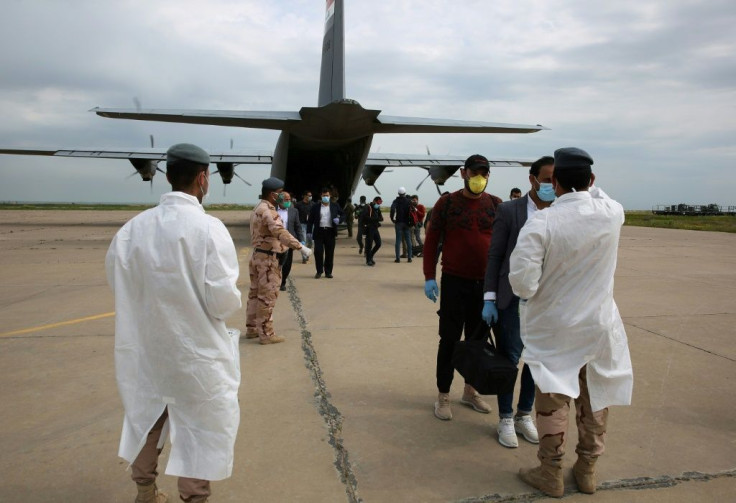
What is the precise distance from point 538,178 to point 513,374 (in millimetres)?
1347

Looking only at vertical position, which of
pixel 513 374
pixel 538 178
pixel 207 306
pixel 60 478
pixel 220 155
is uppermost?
pixel 220 155

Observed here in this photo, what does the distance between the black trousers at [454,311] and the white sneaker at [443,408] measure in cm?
4

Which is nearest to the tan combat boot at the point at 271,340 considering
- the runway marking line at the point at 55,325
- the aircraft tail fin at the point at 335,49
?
the runway marking line at the point at 55,325

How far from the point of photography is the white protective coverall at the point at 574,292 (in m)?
2.54

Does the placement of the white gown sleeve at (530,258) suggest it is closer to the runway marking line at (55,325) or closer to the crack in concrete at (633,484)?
the crack in concrete at (633,484)

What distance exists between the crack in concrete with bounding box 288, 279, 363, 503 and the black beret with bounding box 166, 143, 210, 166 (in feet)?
6.13

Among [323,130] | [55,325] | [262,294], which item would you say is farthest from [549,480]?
[323,130]

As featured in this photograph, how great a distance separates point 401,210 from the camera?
1191cm

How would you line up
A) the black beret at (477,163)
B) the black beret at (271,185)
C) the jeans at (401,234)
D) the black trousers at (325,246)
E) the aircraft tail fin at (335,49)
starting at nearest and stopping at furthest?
the black beret at (477,163) → the black beret at (271,185) → the black trousers at (325,246) → the jeans at (401,234) → the aircraft tail fin at (335,49)

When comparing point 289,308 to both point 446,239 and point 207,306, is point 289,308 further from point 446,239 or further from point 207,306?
point 207,306

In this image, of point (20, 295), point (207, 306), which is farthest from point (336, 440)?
point (20, 295)

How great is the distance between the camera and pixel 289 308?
7.03 m


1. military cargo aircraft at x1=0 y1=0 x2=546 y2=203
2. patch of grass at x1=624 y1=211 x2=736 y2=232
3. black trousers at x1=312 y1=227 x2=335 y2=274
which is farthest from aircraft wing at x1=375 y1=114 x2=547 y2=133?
patch of grass at x1=624 y1=211 x2=736 y2=232

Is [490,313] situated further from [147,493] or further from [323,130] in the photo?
[323,130]
